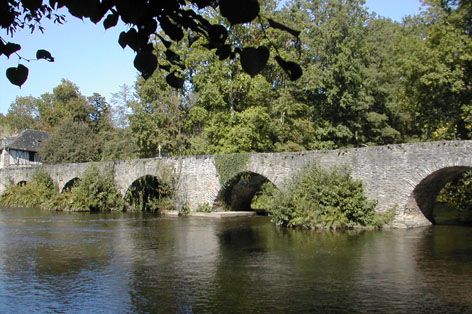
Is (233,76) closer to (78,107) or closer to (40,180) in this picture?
(40,180)

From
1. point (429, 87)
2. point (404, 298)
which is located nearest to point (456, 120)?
point (429, 87)

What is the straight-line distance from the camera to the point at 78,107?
5594 cm

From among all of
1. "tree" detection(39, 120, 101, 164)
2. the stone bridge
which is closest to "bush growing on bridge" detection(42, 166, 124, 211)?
the stone bridge

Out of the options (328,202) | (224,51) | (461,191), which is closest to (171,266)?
(328,202)

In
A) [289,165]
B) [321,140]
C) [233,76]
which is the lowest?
[289,165]

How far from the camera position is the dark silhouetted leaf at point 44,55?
10.1 feet

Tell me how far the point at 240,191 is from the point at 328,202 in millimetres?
7439

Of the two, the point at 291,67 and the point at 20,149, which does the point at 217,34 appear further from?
the point at 20,149

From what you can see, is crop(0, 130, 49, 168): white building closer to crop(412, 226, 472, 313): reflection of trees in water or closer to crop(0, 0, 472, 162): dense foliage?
crop(0, 0, 472, 162): dense foliage

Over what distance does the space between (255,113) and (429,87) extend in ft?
27.0

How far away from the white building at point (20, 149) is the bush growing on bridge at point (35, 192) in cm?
1512

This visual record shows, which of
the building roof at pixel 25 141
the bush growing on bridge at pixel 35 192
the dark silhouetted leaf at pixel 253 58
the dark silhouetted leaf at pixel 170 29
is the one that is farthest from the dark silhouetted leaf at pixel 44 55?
the building roof at pixel 25 141

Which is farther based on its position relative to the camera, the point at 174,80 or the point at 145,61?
the point at 174,80

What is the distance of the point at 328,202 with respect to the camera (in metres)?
17.3
